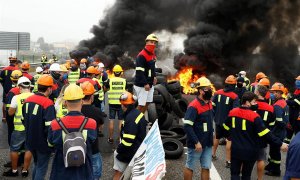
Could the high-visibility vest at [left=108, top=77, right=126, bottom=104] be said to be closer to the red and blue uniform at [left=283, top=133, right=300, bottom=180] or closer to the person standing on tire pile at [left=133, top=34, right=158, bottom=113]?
the person standing on tire pile at [left=133, top=34, right=158, bottom=113]

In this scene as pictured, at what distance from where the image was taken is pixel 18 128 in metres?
6.36

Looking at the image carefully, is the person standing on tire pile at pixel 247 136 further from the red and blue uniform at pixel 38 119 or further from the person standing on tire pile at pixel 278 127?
the red and blue uniform at pixel 38 119

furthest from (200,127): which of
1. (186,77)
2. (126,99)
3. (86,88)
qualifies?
(186,77)

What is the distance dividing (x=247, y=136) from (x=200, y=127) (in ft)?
2.60

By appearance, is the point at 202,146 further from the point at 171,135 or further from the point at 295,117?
the point at 295,117

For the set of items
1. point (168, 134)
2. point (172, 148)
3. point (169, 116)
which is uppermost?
point (169, 116)

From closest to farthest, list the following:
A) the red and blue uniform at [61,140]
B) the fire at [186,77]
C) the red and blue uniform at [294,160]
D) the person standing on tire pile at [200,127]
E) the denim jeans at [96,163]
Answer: the red and blue uniform at [61,140]
the red and blue uniform at [294,160]
the denim jeans at [96,163]
the person standing on tire pile at [200,127]
the fire at [186,77]

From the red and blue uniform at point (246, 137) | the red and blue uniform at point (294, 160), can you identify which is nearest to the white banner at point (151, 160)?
the red and blue uniform at point (294, 160)

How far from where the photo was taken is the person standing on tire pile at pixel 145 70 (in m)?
7.85

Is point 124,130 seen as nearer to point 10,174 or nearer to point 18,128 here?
point 18,128

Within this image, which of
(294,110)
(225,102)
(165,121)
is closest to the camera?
(225,102)

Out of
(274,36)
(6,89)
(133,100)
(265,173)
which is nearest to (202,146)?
(133,100)

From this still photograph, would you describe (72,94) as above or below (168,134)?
above

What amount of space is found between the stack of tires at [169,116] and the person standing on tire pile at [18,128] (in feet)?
10.5
